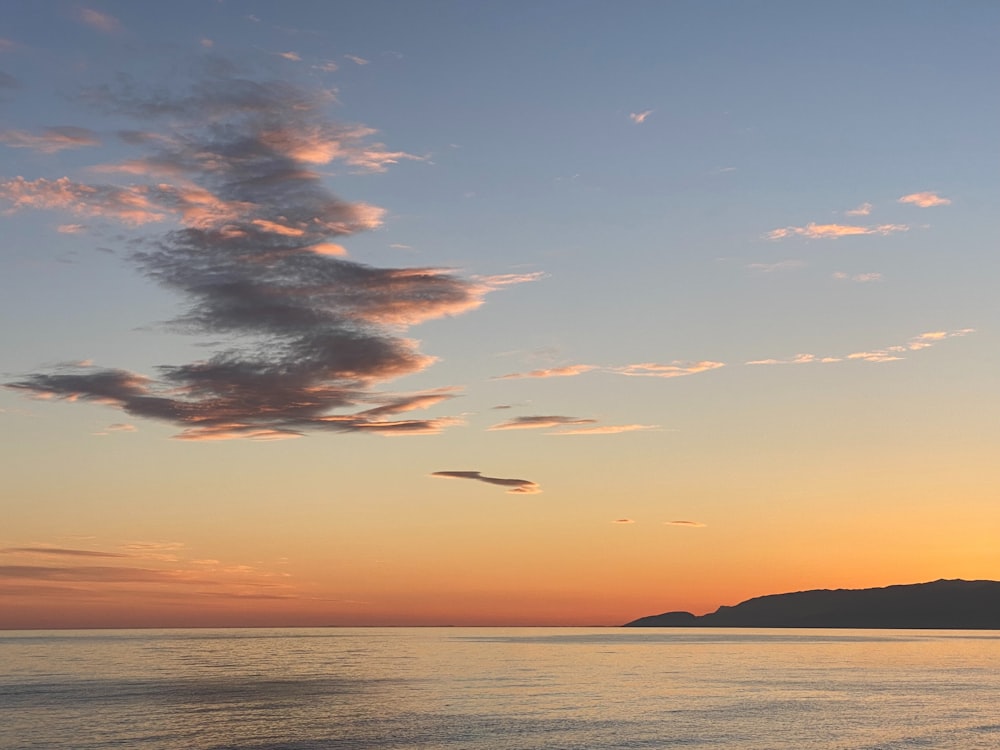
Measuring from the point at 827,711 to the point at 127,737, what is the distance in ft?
211

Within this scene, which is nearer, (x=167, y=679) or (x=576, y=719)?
(x=576, y=719)

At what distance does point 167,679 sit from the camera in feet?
447

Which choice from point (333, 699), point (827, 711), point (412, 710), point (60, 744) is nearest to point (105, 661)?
point (333, 699)

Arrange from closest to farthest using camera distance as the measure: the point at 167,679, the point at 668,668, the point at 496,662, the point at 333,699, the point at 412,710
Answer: the point at 412,710, the point at 333,699, the point at 167,679, the point at 668,668, the point at 496,662

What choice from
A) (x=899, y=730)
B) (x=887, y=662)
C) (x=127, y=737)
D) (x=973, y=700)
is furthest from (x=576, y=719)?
(x=887, y=662)

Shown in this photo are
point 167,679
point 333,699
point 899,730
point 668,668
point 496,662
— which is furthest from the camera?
point 496,662

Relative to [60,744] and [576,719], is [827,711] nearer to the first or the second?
[576,719]

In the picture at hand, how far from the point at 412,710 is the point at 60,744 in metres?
33.9

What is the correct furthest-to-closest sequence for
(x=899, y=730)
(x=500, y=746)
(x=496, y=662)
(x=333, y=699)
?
1. (x=496, y=662)
2. (x=333, y=699)
3. (x=899, y=730)
4. (x=500, y=746)

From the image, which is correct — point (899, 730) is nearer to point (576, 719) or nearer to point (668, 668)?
point (576, 719)

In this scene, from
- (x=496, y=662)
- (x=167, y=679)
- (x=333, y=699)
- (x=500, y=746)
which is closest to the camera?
(x=500, y=746)

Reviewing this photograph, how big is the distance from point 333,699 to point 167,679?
41995 mm

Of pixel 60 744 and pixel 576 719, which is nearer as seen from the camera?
pixel 60 744

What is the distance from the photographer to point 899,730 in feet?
270
